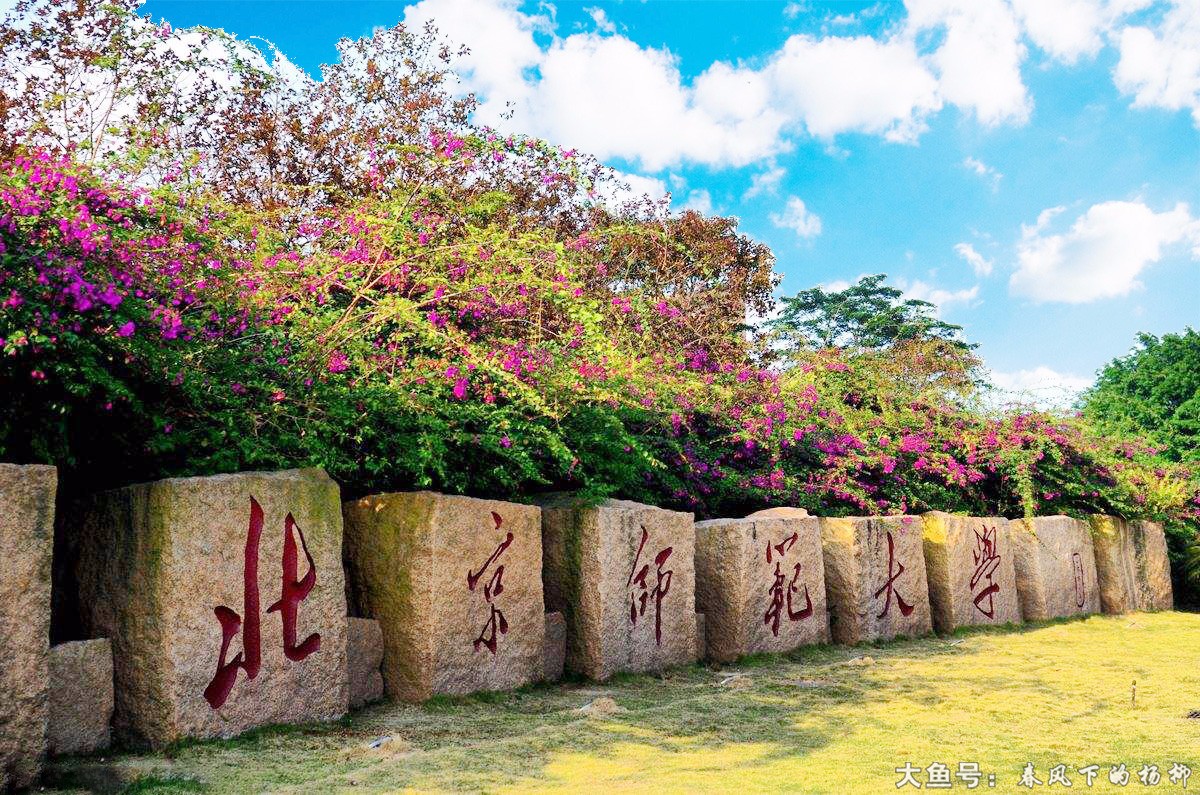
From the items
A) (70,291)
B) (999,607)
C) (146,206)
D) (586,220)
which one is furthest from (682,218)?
(70,291)

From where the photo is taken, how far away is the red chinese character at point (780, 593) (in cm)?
737

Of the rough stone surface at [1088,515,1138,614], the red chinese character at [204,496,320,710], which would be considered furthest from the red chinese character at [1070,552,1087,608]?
the red chinese character at [204,496,320,710]

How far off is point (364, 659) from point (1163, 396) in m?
22.1

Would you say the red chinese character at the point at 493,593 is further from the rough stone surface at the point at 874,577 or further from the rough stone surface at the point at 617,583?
the rough stone surface at the point at 874,577

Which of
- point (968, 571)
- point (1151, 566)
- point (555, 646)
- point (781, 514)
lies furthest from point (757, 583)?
point (1151, 566)

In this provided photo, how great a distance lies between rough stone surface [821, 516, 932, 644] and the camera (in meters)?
8.21

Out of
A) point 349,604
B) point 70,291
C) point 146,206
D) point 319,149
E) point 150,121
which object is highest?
point 319,149

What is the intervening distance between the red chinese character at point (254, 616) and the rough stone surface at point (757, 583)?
343 cm

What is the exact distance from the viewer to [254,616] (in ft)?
14.0

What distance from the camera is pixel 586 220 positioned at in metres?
16.4

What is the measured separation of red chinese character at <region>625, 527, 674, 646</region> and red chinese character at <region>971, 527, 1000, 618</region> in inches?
184

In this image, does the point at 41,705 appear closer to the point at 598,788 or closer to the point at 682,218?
the point at 598,788

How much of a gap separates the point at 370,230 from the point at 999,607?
7.61m

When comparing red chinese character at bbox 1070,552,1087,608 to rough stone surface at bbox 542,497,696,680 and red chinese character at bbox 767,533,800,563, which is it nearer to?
red chinese character at bbox 767,533,800,563
